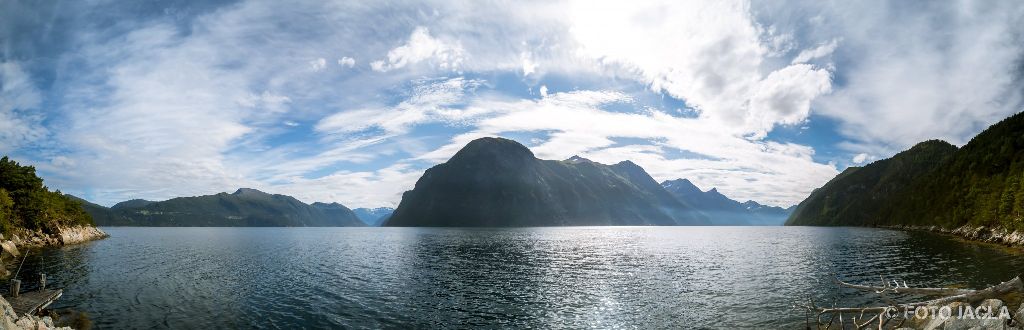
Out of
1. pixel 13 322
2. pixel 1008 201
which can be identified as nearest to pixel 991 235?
pixel 1008 201

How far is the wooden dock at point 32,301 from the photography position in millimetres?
38084

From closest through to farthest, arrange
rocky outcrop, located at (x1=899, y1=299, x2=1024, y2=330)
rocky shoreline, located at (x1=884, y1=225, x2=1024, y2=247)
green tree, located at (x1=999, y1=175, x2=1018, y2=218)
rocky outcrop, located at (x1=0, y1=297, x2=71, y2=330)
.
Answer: rocky outcrop, located at (x1=899, y1=299, x2=1024, y2=330) → rocky outcrop, located at (x1=0, y1=297, x2=71, y2=330) → rocky shoreline, located at (x1=884, y1=225, x2=1024, y2=247) → green tree, located at (x1=999, y1=175, x2=1018, y2=218)

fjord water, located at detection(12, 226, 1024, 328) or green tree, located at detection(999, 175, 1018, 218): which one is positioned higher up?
green tree, located at detection(999, 175, 1018, 218)

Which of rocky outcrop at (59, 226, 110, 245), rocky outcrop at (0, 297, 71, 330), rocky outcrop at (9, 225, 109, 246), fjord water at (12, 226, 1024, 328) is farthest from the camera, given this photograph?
rocky outcrop at (59, 226, 110, 245)

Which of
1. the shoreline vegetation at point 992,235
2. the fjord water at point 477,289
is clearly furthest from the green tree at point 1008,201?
the fjord water at point 477,289

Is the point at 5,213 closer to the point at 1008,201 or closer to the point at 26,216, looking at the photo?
the point at 26,216

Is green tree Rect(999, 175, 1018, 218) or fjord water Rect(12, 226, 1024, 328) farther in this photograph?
green tree Rect(999, 175, 1018, 218)

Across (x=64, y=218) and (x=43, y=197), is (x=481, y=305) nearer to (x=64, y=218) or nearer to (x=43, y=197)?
(x=43, y=197)

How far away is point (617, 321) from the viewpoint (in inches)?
1515

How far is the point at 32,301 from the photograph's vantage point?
4134 centimetres

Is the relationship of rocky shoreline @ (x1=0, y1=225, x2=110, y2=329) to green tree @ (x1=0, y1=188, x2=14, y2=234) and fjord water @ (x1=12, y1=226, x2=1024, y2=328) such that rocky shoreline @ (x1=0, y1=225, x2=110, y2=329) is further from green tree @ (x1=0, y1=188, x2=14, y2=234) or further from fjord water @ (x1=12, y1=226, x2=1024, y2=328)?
fjord water @ (x1=12, y1=226, x2=1024, y2=328)

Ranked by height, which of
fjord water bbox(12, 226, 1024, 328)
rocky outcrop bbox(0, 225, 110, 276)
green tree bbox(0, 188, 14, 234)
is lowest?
fjord water bbox(12, 226, 1024, 328)

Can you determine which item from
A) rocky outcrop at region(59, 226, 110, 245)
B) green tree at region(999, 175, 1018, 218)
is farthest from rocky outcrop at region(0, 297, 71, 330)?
green tree at region(999, 175, 1018, 218)

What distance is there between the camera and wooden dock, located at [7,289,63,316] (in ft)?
125
